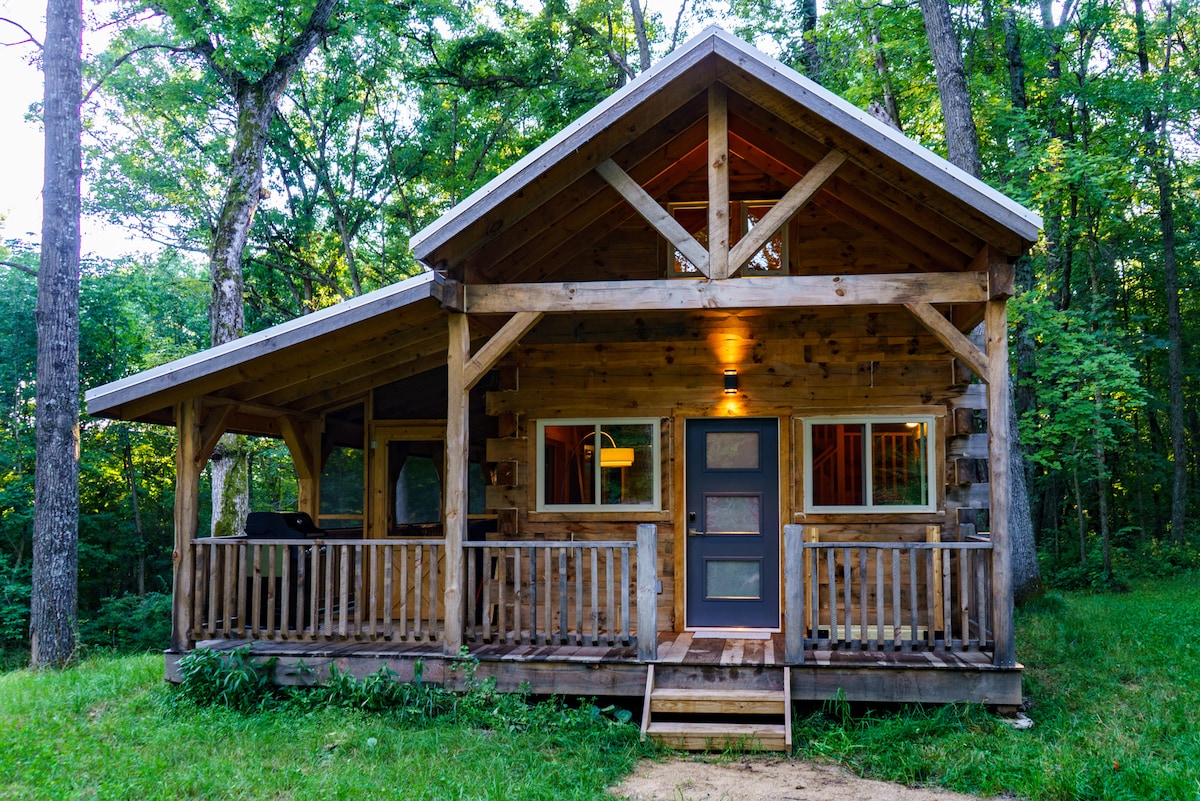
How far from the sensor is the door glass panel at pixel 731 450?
8.70 meters

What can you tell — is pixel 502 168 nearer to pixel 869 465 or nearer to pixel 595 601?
pixel 869 465

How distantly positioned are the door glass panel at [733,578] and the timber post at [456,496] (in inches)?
101

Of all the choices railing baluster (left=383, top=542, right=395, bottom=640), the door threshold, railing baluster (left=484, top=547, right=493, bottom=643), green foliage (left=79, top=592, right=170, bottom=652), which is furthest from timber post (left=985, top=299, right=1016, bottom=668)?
green foliage (left=79, top=592, right=170, bottom=652)

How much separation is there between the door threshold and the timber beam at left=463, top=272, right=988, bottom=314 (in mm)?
3130

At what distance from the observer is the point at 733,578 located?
8602 millimetres

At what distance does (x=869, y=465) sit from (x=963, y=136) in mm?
6166

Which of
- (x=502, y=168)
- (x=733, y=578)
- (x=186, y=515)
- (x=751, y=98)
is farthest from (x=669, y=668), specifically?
(x=502, y=168)

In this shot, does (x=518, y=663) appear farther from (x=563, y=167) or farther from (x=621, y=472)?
(x=563, y=167)

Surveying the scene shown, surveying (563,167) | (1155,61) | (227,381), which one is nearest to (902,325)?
(563,167)

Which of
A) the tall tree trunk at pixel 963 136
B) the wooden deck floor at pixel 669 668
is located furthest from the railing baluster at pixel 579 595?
the tall tree trunk at pixel 963 136

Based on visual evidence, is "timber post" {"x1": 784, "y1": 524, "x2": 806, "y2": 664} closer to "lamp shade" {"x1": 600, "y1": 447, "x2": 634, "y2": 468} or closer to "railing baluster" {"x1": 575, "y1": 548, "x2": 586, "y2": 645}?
"railing baluster" {"x1": 575, "y1": 548, "x2": 586, "y2": 645}

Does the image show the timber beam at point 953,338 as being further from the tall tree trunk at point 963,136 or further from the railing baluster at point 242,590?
the tall tree trunk at point 963,136

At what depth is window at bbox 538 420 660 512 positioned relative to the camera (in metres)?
8.77

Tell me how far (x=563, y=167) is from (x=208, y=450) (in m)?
3.89
